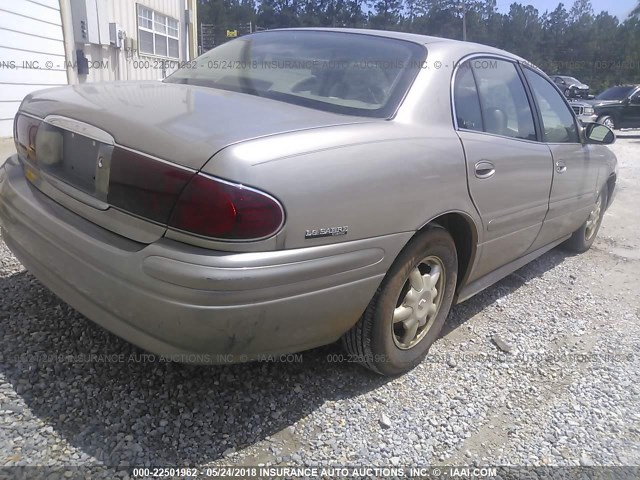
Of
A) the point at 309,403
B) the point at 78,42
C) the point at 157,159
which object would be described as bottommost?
the point at 309,403

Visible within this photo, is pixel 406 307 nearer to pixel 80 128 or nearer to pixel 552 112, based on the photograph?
pixel 80 128

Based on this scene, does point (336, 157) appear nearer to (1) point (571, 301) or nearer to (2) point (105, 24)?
(1) point (571, 301)

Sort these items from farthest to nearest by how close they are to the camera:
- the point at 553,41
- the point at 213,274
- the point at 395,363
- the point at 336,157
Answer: the point at 553,41, the point at 395,363, the point at 336,157, the point at 213,274

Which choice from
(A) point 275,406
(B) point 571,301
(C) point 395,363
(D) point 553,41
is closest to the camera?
(A) point 275,406

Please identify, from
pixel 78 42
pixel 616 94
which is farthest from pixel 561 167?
pixel 616 94

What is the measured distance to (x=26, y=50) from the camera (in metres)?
7.82

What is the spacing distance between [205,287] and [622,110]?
19664mm

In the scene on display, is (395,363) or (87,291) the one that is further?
(395,363)

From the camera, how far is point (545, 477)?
207cm

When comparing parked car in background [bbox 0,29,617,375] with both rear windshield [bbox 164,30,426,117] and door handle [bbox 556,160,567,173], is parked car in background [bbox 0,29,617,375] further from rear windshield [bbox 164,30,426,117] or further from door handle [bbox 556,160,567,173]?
door handle [bbox 556,160,567,173]

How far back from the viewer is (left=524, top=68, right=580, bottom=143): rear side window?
3.60 meters

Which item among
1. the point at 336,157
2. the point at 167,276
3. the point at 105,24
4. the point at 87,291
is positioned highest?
the point at 105,24

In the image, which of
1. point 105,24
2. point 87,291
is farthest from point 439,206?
point 105,24

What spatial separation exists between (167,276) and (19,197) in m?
1.05
